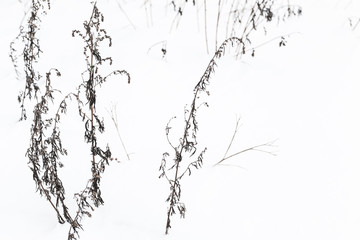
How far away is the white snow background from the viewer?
1584 mm

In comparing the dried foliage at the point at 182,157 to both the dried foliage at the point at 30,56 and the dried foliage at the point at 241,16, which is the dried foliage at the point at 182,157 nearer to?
the dried foliage at the point at 30,56

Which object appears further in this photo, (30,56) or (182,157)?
(30,56)

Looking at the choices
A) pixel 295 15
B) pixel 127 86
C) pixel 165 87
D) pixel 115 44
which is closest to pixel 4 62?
pixel 115 44

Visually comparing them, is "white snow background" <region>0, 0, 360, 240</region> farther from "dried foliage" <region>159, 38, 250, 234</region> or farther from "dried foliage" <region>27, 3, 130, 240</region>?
"dried foliage" <region>27, 3, 130, 240</region>

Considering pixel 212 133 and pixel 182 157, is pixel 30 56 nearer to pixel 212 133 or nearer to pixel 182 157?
pixel 182 157


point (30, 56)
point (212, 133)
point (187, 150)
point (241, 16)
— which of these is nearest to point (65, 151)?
point (187, 150)

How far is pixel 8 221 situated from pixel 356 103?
7.13 feet

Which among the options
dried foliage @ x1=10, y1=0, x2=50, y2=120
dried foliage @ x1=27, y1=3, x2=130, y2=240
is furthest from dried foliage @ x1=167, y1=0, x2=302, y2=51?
dried foliage @ x1=27, y1=3, x2=130, y2=240

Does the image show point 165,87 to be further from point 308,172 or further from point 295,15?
point 295,15

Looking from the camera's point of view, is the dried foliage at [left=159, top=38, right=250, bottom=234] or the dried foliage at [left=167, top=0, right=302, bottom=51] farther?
the dried foliage at [left=167, top=0, right=302, bottom=51]

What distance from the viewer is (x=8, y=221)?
157 centimetres

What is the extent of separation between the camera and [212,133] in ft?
6.79

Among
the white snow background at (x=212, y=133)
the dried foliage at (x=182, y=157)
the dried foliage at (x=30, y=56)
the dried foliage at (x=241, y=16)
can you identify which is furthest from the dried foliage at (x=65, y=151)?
the dried foliage at (x=241, y=16)

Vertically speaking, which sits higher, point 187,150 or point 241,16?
point 241,16
